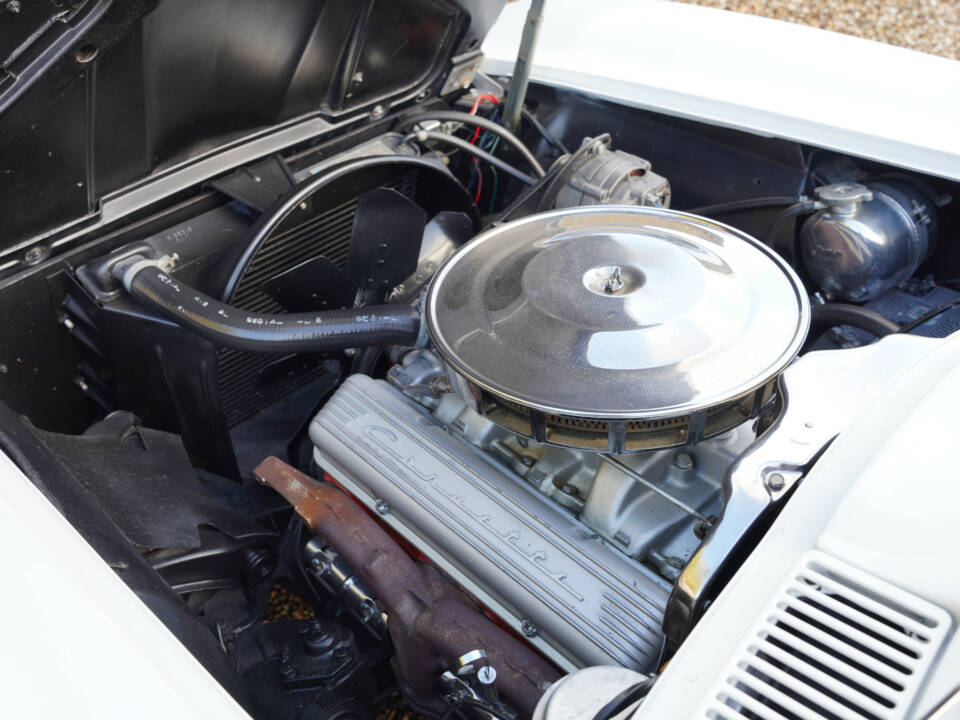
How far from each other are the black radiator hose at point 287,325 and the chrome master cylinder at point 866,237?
35.2 inches

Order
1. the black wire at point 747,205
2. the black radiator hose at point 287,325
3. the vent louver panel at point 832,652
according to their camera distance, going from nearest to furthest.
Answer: the vent louver panel at point 832,652
the black radiator hose at point 287,325
the black wire at point 747,205

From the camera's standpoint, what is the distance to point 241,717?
773 millimetres

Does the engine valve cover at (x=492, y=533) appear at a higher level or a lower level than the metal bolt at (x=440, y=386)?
lower

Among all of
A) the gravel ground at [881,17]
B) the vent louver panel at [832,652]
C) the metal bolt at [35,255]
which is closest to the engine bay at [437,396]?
→ the metal bolt at [35,255]

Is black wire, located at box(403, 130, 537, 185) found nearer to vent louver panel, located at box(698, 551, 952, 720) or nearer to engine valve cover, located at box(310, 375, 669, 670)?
engine valve cover, located at box(310, 375, 669, 670)

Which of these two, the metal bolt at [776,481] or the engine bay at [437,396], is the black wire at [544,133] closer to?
the engine bay at [437,396]

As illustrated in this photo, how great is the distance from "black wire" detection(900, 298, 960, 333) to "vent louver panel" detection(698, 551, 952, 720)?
939 millimetres

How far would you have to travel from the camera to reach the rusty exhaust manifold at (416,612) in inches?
46.1

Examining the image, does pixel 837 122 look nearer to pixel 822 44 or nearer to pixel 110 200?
pixel 822 44

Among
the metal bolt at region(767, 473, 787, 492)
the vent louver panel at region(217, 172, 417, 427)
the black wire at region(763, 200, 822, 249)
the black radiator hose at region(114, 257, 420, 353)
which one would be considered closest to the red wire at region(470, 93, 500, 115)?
the vent louver panel at region(217, 172, 417, 427)

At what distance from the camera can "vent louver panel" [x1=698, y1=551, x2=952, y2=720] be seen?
74 cm

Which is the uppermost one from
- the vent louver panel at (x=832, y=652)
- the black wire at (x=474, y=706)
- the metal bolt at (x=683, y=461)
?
the vent louver panel at (x=832, y=652)

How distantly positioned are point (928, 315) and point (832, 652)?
1.09m

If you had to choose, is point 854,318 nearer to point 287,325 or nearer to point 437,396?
point 437,396
